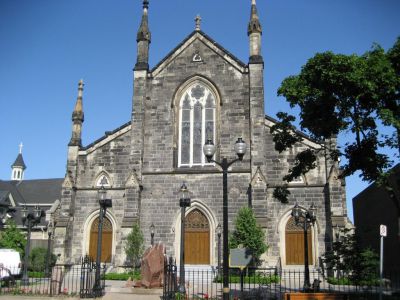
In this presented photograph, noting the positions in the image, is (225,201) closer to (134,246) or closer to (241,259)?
(241,259)

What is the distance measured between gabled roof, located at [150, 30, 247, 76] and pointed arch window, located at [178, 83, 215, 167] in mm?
2448

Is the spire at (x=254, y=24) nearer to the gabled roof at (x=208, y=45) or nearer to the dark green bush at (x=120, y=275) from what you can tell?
the gabled roof at (x=208, y=45)

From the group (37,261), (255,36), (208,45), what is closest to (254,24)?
(255,36)

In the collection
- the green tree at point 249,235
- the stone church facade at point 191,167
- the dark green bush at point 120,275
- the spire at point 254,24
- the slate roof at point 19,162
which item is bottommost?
the dark green bush at point 120,275

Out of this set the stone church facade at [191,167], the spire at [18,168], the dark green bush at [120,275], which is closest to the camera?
the dark green bush at [120,275]

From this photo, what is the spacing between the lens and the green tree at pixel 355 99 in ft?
44.4

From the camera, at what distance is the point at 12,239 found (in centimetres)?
3288

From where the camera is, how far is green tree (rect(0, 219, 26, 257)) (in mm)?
32344

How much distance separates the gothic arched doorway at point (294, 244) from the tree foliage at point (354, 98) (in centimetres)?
1163

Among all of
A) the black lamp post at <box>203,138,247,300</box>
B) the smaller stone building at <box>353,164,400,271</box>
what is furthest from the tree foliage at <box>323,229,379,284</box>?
the smaller stone building at <box>353,164,400,271</box>

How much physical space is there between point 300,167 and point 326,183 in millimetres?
10249

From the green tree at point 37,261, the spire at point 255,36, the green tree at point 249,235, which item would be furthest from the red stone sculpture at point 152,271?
the spire at point 255,36

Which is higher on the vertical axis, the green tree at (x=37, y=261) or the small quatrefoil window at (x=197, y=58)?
the small quatrefoil window at (x=197, y=58)

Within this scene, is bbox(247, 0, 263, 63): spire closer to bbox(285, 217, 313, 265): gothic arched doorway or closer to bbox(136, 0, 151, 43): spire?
bbox(136, 0, 151, 43): spire
